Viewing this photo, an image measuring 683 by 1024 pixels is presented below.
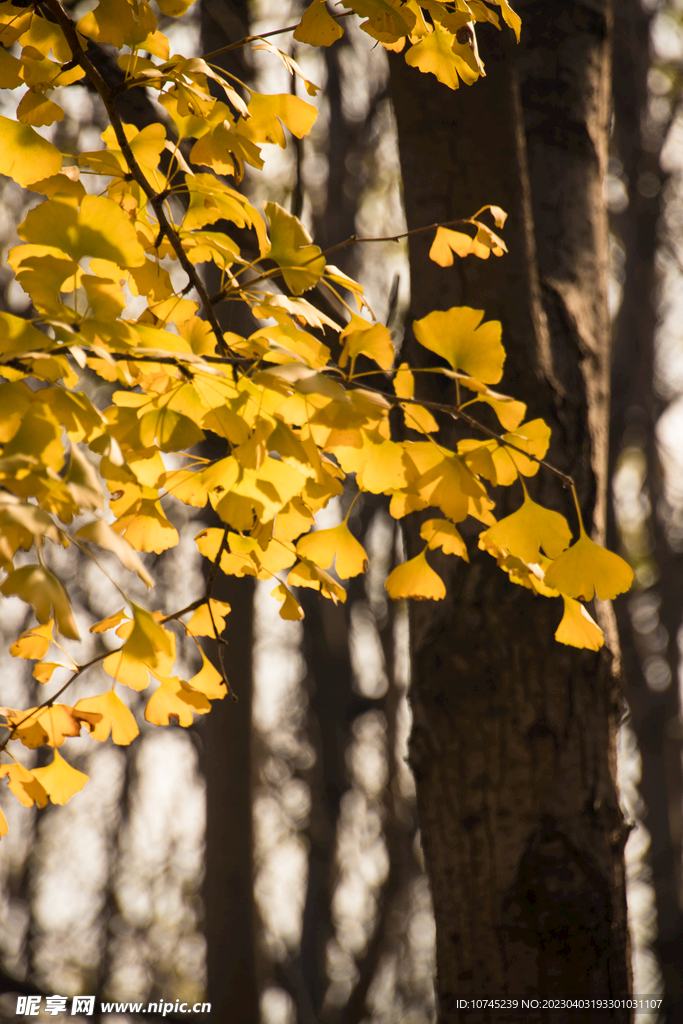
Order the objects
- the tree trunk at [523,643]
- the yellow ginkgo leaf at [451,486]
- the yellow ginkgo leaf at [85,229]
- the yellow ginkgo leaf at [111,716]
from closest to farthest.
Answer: the yellow ginkgo leaf at [85,229] < the yellow ginkgo leaf at [451,486] < the yellow ginkgo leaf at [111,716] < the tree trunk at [523,643]

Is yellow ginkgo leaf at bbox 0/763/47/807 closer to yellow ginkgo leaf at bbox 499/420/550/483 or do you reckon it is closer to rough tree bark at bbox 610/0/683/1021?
yellow ginkgo leaf at bbox 499/420/550/483

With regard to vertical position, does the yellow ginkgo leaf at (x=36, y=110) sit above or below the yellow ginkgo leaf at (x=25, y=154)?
above

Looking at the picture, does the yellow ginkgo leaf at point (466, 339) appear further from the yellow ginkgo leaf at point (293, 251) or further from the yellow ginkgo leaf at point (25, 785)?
the yellow ginkgo leaf at point (25, 785)

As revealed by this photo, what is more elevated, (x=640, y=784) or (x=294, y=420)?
(x=294, y=420)

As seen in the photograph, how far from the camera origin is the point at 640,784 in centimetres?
466

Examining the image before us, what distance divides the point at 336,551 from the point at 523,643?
0.56 m

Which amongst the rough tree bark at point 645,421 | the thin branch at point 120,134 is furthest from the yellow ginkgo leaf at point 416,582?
the rough tree bark at point 645,421

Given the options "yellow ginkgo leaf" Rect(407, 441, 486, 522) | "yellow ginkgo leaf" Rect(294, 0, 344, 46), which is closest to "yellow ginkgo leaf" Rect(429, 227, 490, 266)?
"yellow ginkgo leaf" Rect(294, 0, 344, 46)

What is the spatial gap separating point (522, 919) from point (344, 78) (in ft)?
15.8

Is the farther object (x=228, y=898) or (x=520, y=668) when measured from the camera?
(x=228, y=898)

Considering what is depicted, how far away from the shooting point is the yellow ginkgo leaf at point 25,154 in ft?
2.29

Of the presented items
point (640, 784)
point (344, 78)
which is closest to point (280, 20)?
point (344, 78)

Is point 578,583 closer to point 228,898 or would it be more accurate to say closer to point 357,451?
point 357,451

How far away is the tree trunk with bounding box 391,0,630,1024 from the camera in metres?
1.18
